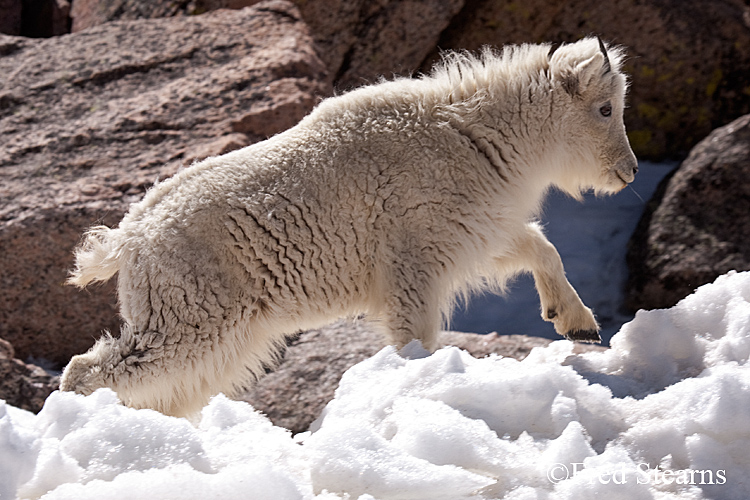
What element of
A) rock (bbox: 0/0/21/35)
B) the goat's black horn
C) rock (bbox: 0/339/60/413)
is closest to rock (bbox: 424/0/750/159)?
the goat's black horn

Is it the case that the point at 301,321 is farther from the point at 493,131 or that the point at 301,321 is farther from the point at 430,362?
the point at 493,131

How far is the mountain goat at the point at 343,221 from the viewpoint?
401 cm

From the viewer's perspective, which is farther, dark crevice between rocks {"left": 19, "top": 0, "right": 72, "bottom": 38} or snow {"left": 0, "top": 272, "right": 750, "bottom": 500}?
dark crevice between rocks {"left": 19, "top": 0, "right": 72, "bottom": 38}

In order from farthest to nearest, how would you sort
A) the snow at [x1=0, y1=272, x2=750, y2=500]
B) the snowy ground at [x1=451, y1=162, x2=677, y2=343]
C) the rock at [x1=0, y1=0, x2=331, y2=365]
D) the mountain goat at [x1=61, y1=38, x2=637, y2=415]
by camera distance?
the snowy ground at [x1=451, y1=162, x2=677, y2=343], the rock at [x1=0, y1=0, x2=331, y2=365], the mountain goat at [x1=61, y1=38, x2=637, y2=415], the snow at [x1=0, y1=272, x2=750, y2=500]

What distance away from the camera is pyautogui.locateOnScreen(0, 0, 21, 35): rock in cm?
1058

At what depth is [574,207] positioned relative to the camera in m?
9.84

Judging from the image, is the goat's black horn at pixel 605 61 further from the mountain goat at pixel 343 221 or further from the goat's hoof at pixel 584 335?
the goat's hoof at pixel 584 335

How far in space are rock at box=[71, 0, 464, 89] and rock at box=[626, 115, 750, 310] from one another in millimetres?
3581

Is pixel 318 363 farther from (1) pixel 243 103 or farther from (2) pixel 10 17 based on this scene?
(2) pixel 10 17

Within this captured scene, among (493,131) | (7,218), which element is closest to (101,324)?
(7,218)

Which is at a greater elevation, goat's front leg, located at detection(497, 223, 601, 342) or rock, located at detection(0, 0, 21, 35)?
rock, located at detection(0, 0, 21, 35)

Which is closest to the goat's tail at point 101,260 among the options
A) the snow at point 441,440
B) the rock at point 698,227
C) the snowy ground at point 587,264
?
the snow at point 441,440

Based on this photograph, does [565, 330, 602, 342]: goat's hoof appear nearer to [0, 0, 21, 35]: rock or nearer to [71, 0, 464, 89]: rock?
[71, 0, 464, 89]: rock

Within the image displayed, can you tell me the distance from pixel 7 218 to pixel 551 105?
14.7 ft
